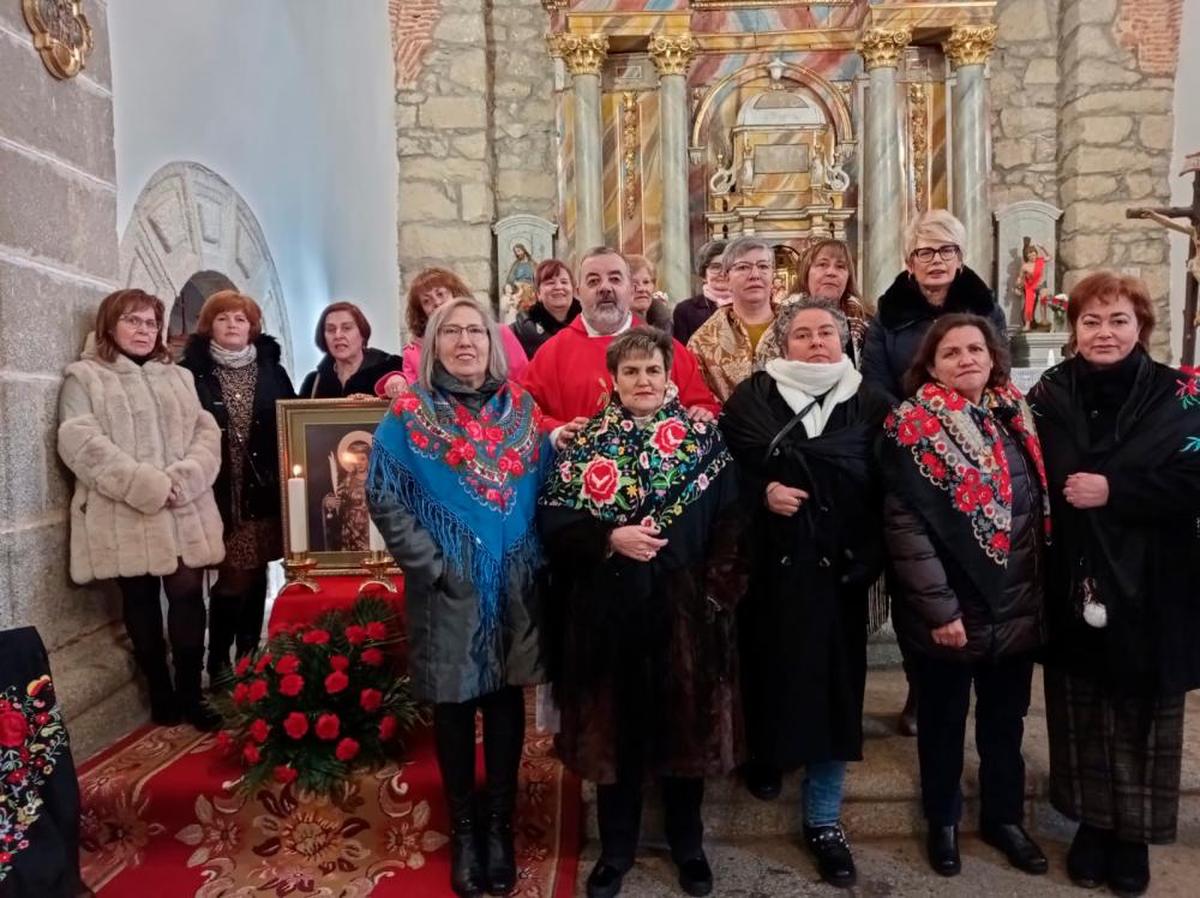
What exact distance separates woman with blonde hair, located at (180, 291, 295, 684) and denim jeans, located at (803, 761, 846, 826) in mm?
1985

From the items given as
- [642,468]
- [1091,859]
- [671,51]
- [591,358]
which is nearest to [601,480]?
[642,468]

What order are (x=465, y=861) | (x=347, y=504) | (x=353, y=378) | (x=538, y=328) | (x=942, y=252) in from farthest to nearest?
(x=538, y=328)
(x=353, y=378)
(x=347, y=504)
(x=942, y=252)
(x=465, y=861)

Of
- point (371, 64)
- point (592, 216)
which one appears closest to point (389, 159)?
point (371, 64)

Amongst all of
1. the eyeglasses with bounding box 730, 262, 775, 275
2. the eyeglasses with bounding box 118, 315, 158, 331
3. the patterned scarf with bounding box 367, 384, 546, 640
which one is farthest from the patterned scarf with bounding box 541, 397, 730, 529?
the eyeglasses with bounding box 118, 315, 158, 331

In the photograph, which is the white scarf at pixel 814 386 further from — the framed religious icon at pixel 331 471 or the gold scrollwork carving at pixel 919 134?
the gold scrollwork carving at pixel 919 134

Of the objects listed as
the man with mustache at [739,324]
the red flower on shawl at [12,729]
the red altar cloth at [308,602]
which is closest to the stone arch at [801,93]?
the man with mustache at [739,324]

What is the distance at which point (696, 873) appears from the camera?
2264mm

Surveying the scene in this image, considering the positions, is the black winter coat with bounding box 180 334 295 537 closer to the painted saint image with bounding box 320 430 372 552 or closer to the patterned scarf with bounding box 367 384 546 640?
the painted saint image with bounding box 320 430 372 552

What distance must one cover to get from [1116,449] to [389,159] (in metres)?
6.58

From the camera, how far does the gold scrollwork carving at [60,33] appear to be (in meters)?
2.55

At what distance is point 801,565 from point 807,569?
18mm

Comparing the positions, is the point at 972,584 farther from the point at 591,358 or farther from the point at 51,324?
the point at 51,324

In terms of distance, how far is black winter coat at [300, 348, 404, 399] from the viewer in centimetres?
327

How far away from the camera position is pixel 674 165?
8.02 m
